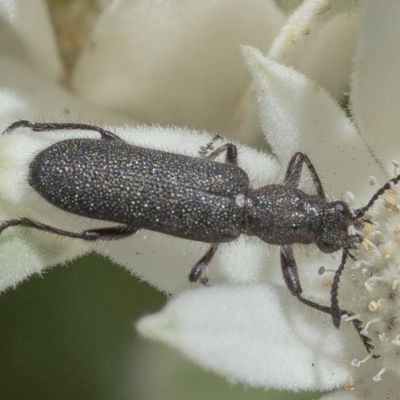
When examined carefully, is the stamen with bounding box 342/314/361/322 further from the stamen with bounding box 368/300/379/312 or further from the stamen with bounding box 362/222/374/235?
the stamen with bounding box 362/222/374/235

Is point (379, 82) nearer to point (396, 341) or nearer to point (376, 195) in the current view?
Result: point (376, 195)

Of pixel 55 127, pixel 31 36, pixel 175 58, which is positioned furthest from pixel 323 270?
pixel 31 36

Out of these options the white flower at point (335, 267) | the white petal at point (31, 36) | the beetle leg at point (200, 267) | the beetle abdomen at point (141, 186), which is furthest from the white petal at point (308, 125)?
the white petal at point (31, 36)

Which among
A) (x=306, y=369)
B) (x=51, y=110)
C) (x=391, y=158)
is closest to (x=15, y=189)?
(x=51, y=110)

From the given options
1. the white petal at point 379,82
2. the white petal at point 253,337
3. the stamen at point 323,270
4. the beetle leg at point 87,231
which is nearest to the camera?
the white petal at point 253,337

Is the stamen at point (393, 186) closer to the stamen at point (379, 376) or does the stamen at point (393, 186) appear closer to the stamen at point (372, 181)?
the stamen at point (372, 181)
